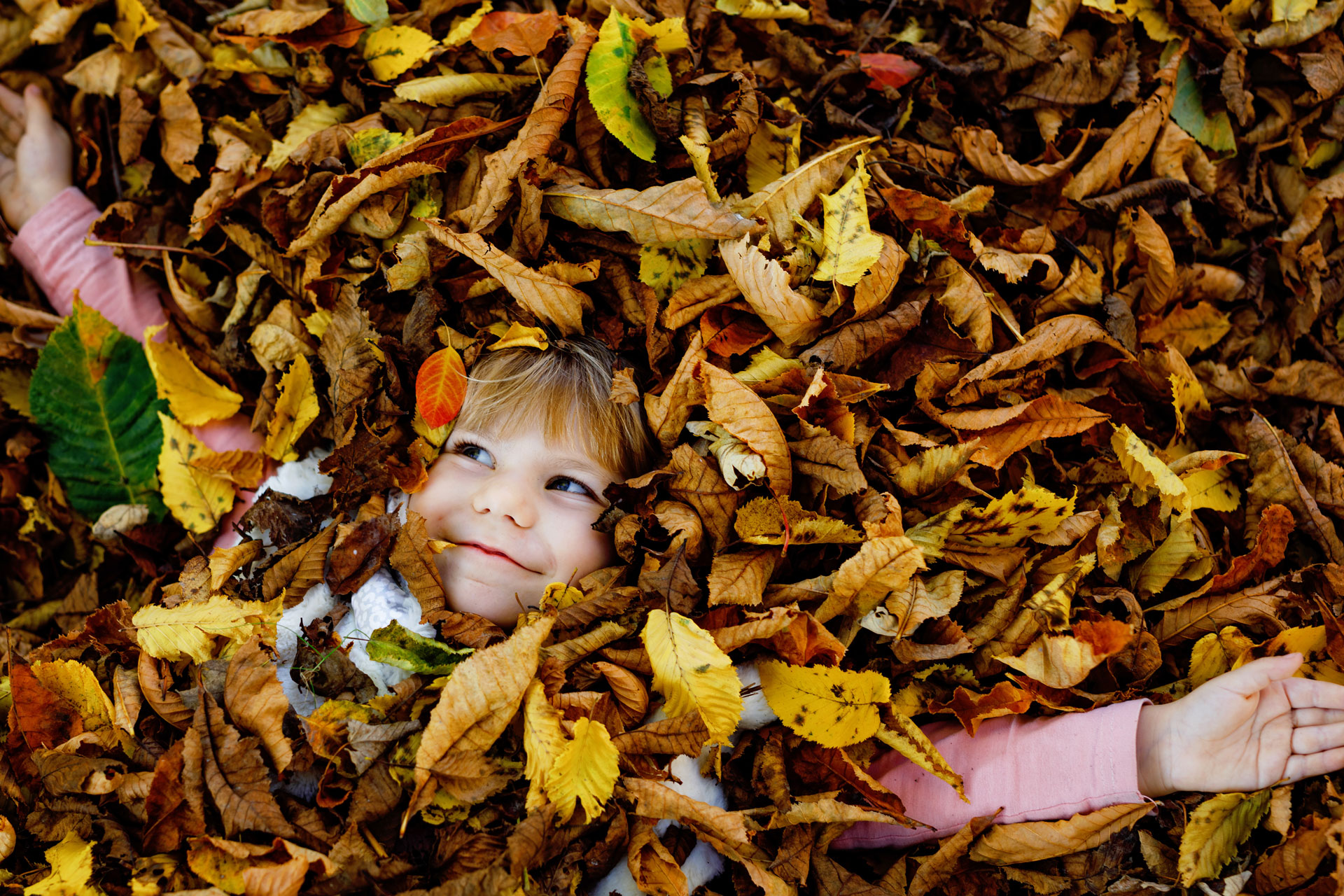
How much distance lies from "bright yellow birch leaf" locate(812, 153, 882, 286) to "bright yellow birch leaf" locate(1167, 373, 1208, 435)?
610 millimetres

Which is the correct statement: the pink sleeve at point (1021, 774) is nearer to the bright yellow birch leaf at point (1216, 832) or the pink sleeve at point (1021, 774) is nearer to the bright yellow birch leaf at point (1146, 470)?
the bright yellow birch leaf at point (1216, 832)

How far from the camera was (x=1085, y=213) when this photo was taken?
1.76 m

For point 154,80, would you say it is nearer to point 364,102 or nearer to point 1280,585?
point 364,102

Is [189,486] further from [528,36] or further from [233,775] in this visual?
[528,36]

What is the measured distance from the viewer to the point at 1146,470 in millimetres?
1533

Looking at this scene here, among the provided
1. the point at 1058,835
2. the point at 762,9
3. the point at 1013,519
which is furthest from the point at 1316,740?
the point at 762,9

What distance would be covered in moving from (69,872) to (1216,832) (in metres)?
1.64

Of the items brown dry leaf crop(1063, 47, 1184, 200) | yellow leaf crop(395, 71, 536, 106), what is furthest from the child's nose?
brown dry leaf crop(1063, 47, 1184, 200)

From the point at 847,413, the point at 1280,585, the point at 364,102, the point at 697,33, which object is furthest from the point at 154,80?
the point at 1280,585

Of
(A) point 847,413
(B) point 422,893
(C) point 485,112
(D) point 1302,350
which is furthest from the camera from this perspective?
(D) point 1302,350

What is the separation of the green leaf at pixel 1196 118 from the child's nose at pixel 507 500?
1.47 metres

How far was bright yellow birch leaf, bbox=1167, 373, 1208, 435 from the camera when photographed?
163 cm

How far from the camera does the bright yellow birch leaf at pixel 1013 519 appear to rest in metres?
1.47

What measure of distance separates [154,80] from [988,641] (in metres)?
1.96
